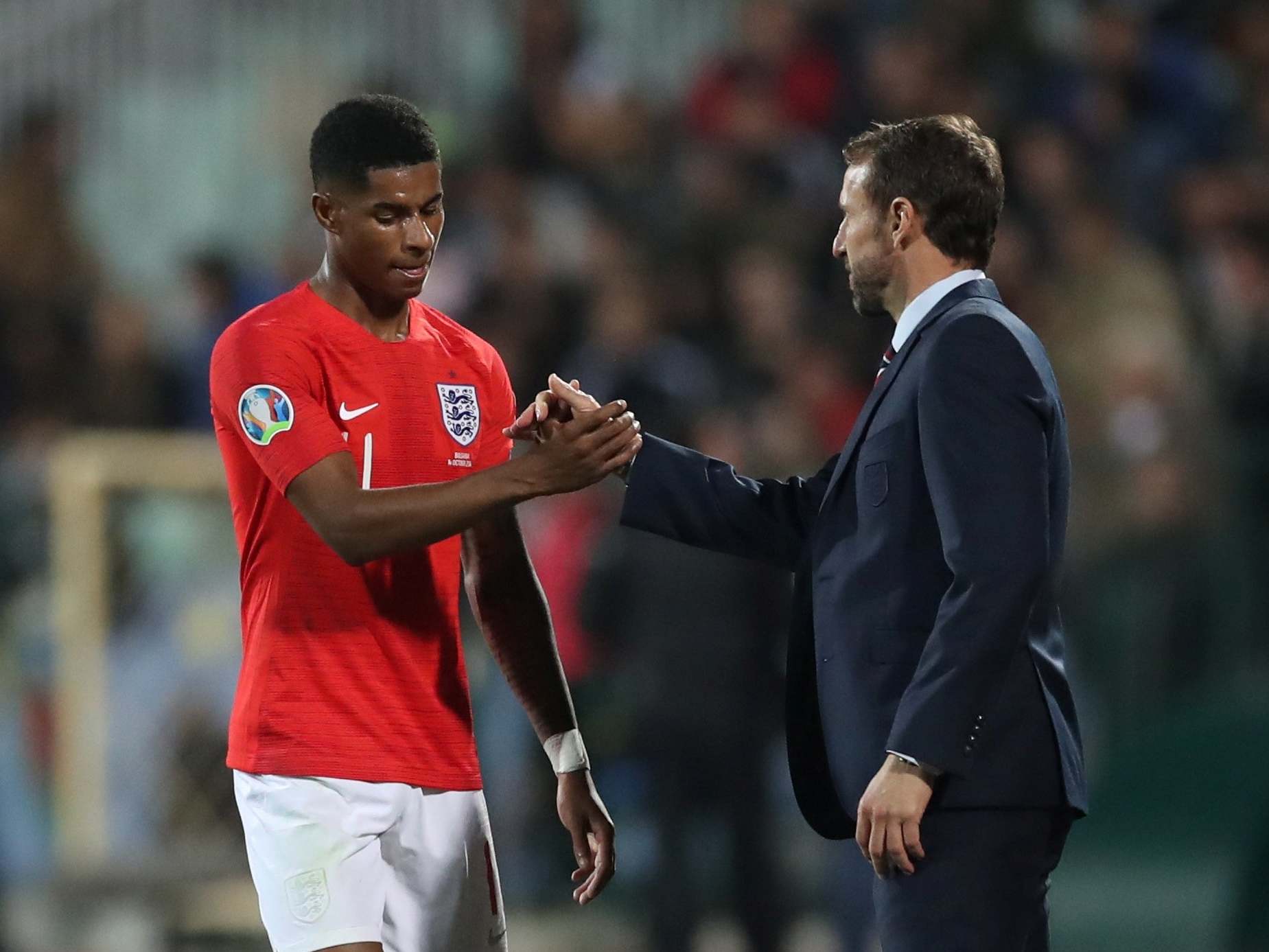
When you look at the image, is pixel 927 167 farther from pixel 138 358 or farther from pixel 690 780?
pixel 138 358

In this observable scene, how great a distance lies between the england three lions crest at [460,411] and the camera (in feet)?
11.0

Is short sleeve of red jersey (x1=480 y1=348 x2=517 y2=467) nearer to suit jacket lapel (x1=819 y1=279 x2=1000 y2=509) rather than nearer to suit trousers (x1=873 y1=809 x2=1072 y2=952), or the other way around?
suit jacket lapel (x1=819 y1=279 x2=1000 y2=509)

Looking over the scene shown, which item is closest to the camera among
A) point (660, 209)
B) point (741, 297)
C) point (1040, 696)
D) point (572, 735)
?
point (1040, 696)

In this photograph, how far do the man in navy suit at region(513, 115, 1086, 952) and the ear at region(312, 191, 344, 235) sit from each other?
1.57ft

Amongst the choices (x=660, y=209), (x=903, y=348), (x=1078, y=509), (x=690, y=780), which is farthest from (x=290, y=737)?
(x=660, y=209)

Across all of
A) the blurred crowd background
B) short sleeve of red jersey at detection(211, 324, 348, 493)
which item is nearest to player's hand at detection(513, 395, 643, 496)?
short sleeve of red jersey at detection(211, 324, 348, 493)

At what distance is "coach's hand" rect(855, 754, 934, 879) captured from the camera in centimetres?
294

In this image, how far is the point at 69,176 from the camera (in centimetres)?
1014

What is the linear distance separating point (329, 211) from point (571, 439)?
583mm

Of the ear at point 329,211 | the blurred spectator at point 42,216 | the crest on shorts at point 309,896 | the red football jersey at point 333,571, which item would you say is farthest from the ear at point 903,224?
the blurred spectator at point 42,216

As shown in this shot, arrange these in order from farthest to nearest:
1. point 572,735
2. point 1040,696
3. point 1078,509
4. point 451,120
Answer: point 451,120, point 1078,509, point 572,735, point 1040,696

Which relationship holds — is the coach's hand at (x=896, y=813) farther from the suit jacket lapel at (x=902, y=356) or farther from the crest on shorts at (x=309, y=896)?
the crest on shorts at (x=309, y=896)

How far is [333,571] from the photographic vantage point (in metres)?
3.22

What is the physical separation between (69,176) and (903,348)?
26.0ft
